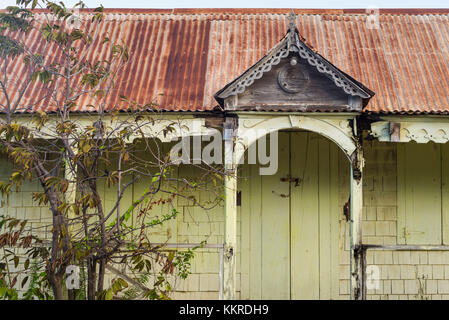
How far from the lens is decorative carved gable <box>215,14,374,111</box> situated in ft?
23.5

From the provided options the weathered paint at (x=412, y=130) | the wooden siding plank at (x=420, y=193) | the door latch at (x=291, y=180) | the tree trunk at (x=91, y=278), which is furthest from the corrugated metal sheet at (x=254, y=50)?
the tree trunk at (x=91, y=278)

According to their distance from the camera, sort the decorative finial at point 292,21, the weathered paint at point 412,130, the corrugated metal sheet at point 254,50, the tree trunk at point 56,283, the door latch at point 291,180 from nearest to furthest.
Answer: the tree trunk at point 56,283, the decorative finial at point 292,21, the weathered paint at point 412,130, the corrugated metal sheet at point 254,50, the door latch at point 291,180

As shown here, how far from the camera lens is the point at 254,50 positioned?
29.9 ft

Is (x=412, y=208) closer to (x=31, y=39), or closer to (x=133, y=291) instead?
(x=133, y=291)

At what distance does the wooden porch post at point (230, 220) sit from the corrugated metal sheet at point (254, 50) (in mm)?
529

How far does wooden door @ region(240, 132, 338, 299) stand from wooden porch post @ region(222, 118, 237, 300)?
1601mm

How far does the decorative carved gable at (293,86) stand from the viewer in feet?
23.5

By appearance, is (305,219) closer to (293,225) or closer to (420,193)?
(293,225)

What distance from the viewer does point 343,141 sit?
24.5 ft

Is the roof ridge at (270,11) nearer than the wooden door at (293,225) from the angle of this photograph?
No

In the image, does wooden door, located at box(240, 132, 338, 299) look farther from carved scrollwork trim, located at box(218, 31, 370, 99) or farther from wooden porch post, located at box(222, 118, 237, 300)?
carved scrollwork trim, located at box(218, 31, 370, 99)

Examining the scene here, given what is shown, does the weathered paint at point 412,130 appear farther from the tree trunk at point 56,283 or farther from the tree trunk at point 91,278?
the tree trunk at point 56,283

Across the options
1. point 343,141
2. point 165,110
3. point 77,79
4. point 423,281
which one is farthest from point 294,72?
point 423,281

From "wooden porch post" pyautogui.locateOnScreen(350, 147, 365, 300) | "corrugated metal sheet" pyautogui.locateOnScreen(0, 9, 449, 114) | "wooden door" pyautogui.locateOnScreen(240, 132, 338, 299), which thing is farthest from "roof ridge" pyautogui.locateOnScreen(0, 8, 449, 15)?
"wooden porch post" pyautogui.locateOnScreen(350, 147, 365, 300)
